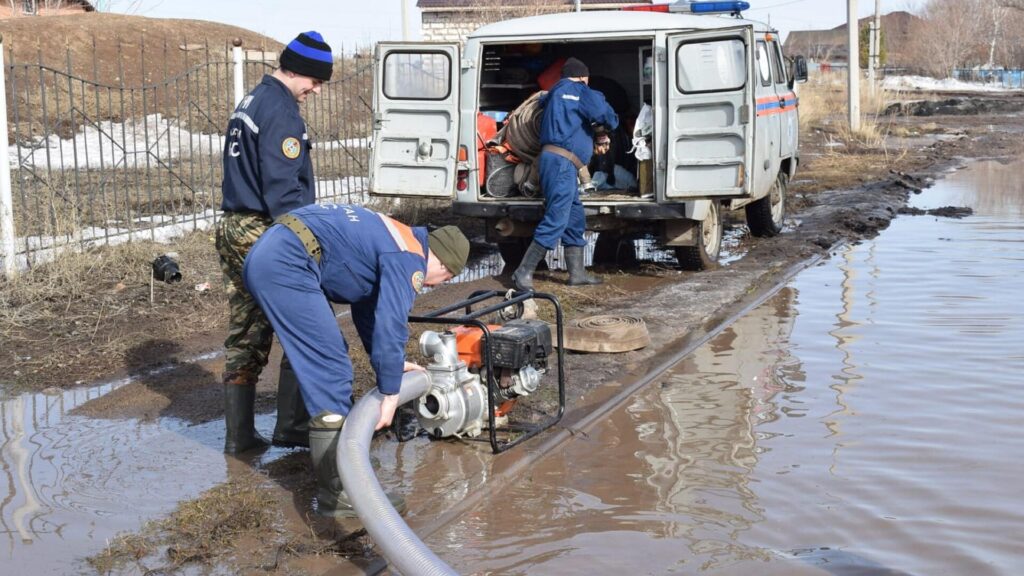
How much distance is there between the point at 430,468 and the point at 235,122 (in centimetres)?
188

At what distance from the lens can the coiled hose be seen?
3.98 m

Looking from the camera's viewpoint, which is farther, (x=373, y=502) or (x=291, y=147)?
(x=291, y=147)

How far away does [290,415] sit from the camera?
570 centimetres

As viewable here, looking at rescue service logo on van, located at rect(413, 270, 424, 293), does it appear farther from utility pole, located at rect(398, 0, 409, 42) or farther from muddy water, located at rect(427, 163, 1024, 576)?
utility pole, located at rect(398, 0, 409, 42)

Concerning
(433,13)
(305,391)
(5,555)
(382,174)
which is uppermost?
(433,13)

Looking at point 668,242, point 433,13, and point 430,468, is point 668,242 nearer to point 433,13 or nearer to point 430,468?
point 430,468

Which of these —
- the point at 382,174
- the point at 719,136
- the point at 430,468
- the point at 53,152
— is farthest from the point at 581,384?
the point at 53,152

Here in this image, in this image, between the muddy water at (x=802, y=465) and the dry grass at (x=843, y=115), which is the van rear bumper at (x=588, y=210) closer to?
the muddy water at (x=802, y=465)

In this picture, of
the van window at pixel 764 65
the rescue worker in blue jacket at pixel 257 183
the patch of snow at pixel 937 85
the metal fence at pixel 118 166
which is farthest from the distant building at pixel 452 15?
the patch of snow at pixel 937 85

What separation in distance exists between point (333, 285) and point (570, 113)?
200 inches

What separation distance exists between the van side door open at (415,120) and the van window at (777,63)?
3658 mm

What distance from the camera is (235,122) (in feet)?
18.0

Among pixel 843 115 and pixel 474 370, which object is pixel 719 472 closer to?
pixel 474 370

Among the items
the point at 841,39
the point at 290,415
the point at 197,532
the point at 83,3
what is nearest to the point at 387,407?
the point at 197,532
